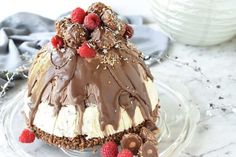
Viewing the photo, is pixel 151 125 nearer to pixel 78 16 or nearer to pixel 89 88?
pixel 89 88

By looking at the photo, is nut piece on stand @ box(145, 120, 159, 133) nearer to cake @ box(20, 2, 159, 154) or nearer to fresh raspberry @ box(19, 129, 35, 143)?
cake @ box(20, 2, 159, 154)

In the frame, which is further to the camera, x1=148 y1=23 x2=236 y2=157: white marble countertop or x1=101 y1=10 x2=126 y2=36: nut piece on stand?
x1=148 y1=23 x2=236 y2=157: white marble countertop

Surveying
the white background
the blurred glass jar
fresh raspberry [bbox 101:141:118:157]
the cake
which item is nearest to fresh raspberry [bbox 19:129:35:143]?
the cake

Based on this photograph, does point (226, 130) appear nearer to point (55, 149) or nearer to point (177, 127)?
point (177, 127)

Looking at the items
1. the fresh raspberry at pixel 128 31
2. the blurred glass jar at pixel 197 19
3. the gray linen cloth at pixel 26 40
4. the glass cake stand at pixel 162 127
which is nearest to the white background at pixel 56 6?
the gray linen cloth at pixel 26 40

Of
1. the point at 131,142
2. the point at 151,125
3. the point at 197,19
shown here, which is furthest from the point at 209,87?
the point at 131,142
